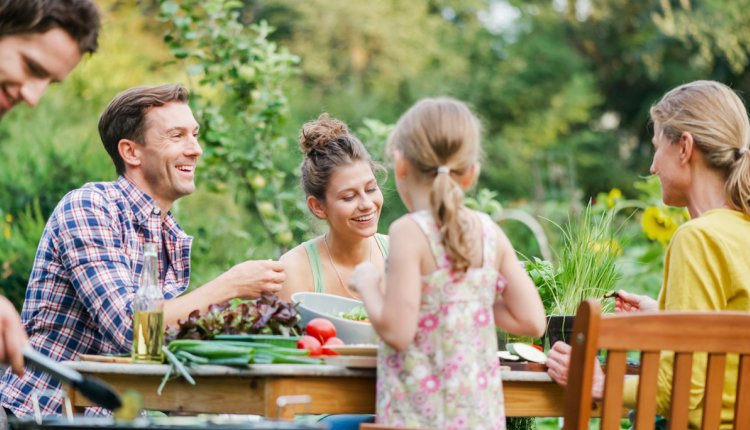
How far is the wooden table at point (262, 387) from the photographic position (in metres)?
2.52

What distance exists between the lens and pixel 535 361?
2.88m

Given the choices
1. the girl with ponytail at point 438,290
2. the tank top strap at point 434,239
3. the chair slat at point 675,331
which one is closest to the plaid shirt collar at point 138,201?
the girl with ponytail at point 438,290

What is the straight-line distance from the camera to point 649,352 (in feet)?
7.93

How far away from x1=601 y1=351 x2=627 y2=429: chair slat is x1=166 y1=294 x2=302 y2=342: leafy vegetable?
2.97ft

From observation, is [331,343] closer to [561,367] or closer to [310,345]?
[310,345]

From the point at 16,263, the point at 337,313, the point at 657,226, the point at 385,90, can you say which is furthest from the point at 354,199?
the point at 385,90

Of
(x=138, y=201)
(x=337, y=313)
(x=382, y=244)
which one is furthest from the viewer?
(x=382, y=244)

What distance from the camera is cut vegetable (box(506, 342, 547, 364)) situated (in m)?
2.89

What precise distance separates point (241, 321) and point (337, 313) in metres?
0.46

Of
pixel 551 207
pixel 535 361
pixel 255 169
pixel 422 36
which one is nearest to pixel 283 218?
pixel 255 169

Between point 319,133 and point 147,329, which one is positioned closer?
point 147,329

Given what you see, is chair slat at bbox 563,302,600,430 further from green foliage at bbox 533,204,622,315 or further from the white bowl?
green foliage at bbox 533,204,622,315

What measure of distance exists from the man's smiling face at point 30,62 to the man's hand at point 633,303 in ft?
5.99

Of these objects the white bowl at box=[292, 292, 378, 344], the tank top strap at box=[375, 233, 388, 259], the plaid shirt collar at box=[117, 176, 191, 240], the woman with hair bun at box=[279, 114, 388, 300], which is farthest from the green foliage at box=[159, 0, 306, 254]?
the white bowl at box=[292, 292, 378, 344]
